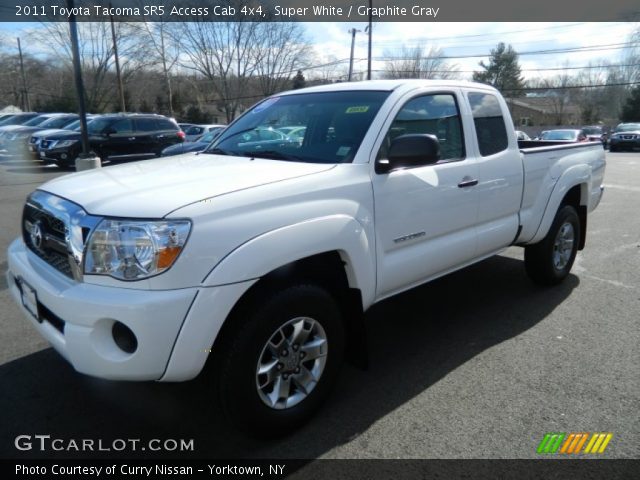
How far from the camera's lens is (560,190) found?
4559 millimetres

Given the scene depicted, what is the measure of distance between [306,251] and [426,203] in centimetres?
110

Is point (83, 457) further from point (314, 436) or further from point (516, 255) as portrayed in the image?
point (516, 255)

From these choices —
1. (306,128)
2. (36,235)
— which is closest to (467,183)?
(306,128)

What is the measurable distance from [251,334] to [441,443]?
3.98ft

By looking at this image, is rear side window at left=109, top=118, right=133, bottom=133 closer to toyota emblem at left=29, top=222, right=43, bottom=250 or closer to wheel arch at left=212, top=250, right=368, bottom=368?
toyota emblem at left=29, top=222, right=43, bottom=250

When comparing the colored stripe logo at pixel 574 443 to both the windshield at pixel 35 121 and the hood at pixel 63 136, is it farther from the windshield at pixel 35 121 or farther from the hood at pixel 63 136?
the windshield at pixel 35 121

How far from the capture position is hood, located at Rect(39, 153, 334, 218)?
7.38 ft

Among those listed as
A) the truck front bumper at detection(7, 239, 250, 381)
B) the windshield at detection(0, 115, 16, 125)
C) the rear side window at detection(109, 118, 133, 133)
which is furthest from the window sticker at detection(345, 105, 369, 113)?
the windshield at detection(0, 115, 16, 125)

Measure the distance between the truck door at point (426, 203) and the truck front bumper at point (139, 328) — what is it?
3.68 feet

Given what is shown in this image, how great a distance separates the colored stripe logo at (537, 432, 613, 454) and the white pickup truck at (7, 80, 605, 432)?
1.13 metres

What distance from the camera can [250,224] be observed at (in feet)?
7.52

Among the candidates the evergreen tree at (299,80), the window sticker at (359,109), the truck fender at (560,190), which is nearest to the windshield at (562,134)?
the truck fender at (560,190)

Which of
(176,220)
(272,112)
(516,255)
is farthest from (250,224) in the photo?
(516,255)

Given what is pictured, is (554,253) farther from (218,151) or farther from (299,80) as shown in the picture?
(299,80)
